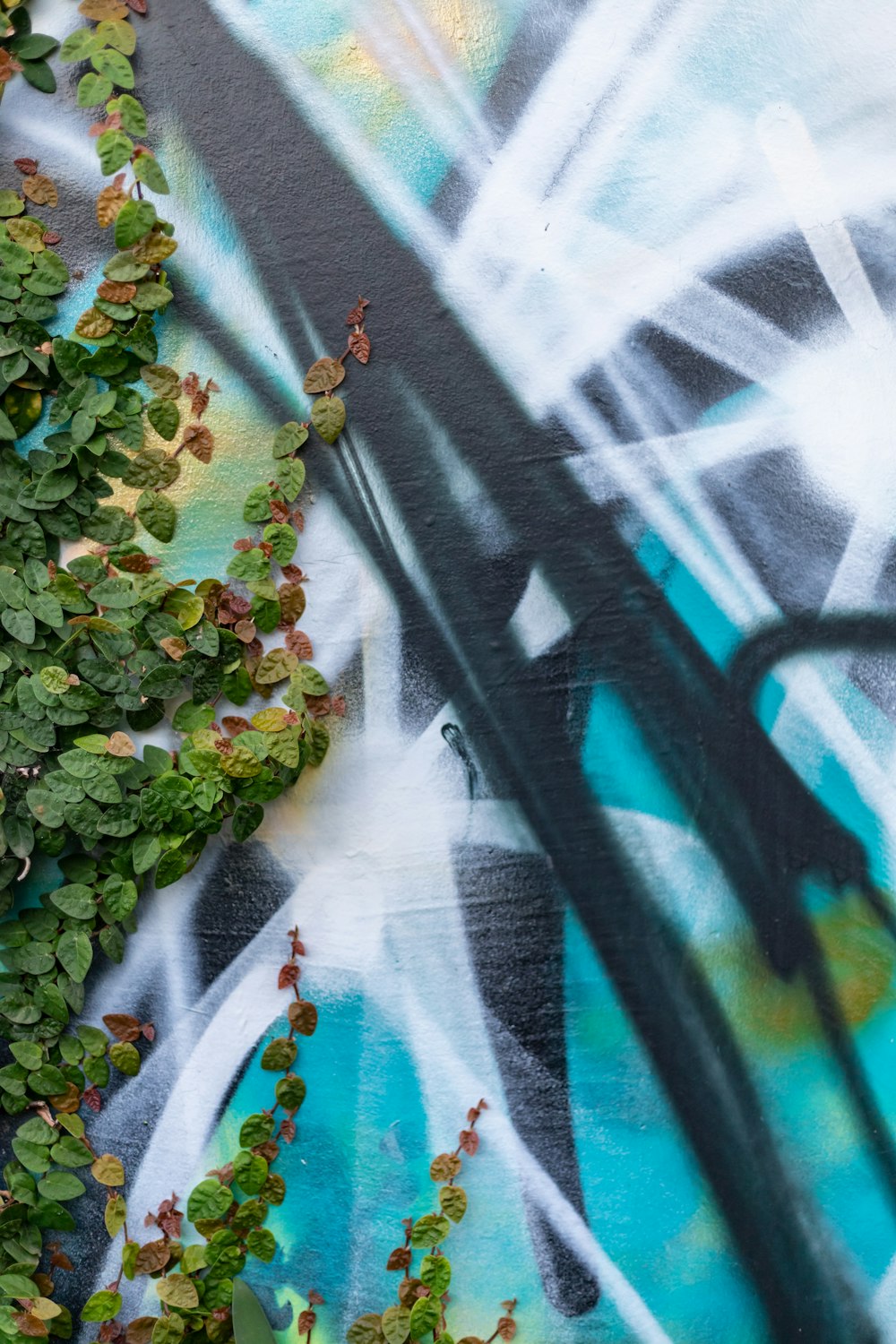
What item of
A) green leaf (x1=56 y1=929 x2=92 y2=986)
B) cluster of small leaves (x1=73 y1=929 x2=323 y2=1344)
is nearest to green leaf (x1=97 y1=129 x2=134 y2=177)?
green leaf (x1=56 y1=929 x2=92 y2=986)

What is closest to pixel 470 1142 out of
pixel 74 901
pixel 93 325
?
pixel 74 901

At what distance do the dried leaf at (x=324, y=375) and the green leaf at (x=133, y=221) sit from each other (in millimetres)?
468

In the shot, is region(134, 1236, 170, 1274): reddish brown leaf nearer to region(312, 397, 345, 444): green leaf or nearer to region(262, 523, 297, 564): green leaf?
region(262, 523, 297, 564): green leaf

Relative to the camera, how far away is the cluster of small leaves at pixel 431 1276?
1.83 meters

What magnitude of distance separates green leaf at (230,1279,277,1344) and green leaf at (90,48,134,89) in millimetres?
2495

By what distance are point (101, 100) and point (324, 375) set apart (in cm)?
80

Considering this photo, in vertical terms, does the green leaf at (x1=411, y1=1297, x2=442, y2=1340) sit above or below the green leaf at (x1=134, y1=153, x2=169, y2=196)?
below

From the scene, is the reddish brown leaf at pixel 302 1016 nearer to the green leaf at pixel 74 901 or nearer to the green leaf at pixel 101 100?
the green leaf at pixel 74 901

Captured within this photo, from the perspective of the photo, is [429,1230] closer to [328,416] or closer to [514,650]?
[514,650]

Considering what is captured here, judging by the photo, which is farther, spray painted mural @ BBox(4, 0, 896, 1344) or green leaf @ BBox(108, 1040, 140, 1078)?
green leaf @ BBox(108, 1040, 140, 1078)

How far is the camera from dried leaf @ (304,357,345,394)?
187 centimetres

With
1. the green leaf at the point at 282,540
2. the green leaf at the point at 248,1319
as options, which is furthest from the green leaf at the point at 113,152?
the green leaf at the point at 248,1319

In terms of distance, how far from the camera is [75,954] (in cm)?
188

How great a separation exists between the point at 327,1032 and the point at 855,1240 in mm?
1190
